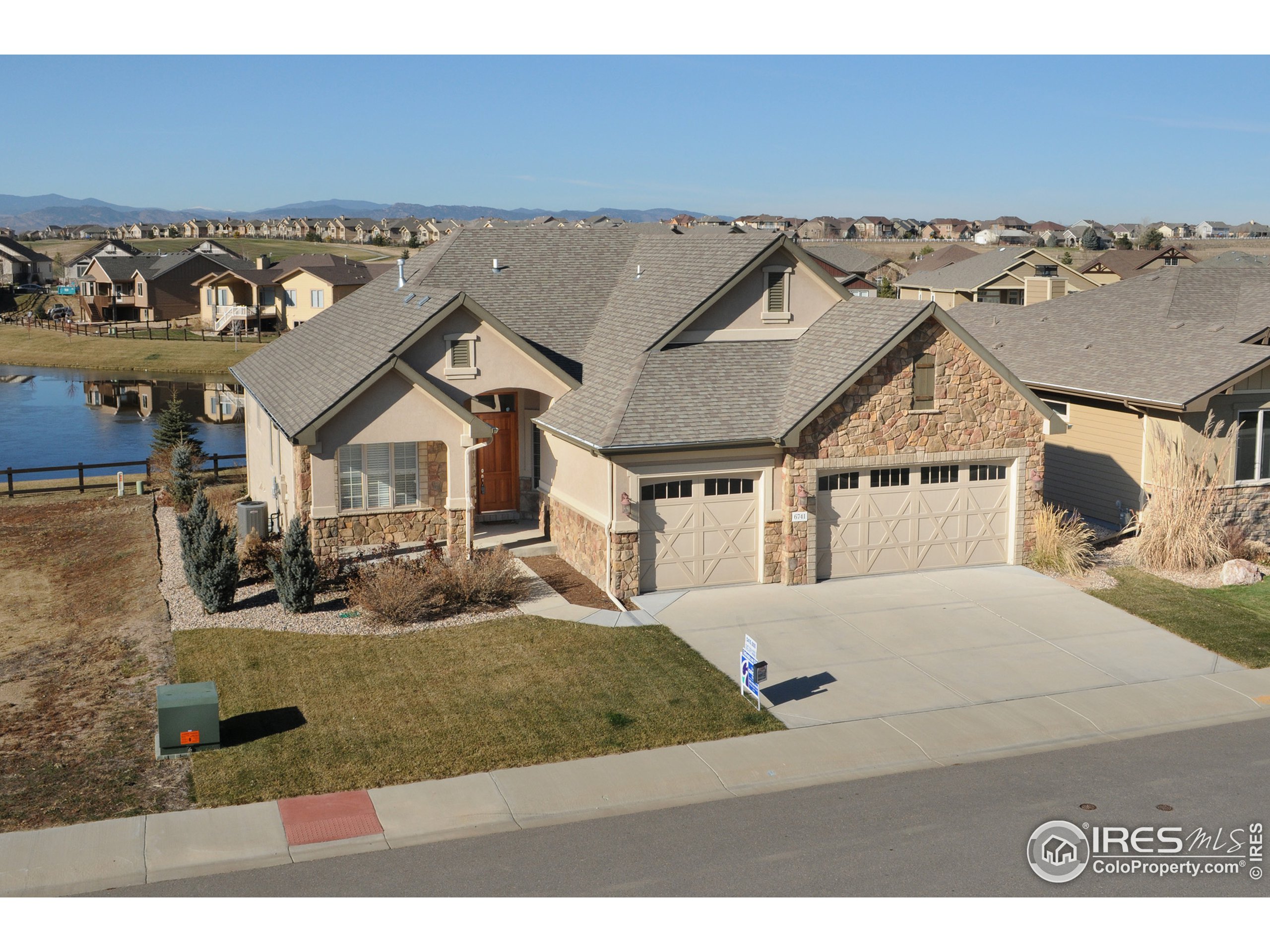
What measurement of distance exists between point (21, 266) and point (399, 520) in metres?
126

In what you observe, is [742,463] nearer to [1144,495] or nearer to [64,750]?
[1144,495]

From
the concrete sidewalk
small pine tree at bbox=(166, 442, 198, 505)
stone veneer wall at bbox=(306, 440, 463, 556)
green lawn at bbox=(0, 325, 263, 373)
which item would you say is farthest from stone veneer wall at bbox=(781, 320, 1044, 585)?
green lawn at bbox=(0, 325, 263, 373)

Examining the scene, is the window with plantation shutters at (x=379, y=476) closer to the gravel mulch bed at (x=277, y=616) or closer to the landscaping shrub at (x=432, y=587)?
the landscaping shrub at (x=432, y=587)

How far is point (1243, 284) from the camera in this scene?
2875 centimetres

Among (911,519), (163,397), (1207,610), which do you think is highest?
(911,519)

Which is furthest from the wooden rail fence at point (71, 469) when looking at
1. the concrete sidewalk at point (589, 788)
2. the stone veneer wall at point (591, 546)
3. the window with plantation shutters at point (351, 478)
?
the concrete sidewalk at point (589, 788)

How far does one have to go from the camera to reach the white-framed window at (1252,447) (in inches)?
943

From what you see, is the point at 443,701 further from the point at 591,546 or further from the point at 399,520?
the point at 399,520

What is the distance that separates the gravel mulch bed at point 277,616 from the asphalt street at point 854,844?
6.93 m

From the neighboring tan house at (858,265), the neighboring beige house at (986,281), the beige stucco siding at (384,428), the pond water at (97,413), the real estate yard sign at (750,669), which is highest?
the neighboring tan house at (858,265)

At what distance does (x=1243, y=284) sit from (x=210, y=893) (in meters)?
27.3

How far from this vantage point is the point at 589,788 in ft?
43.0

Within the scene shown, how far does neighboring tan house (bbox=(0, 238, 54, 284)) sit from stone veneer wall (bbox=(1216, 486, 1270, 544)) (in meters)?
131

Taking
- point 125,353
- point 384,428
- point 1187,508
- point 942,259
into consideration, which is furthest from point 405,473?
point 942,259
